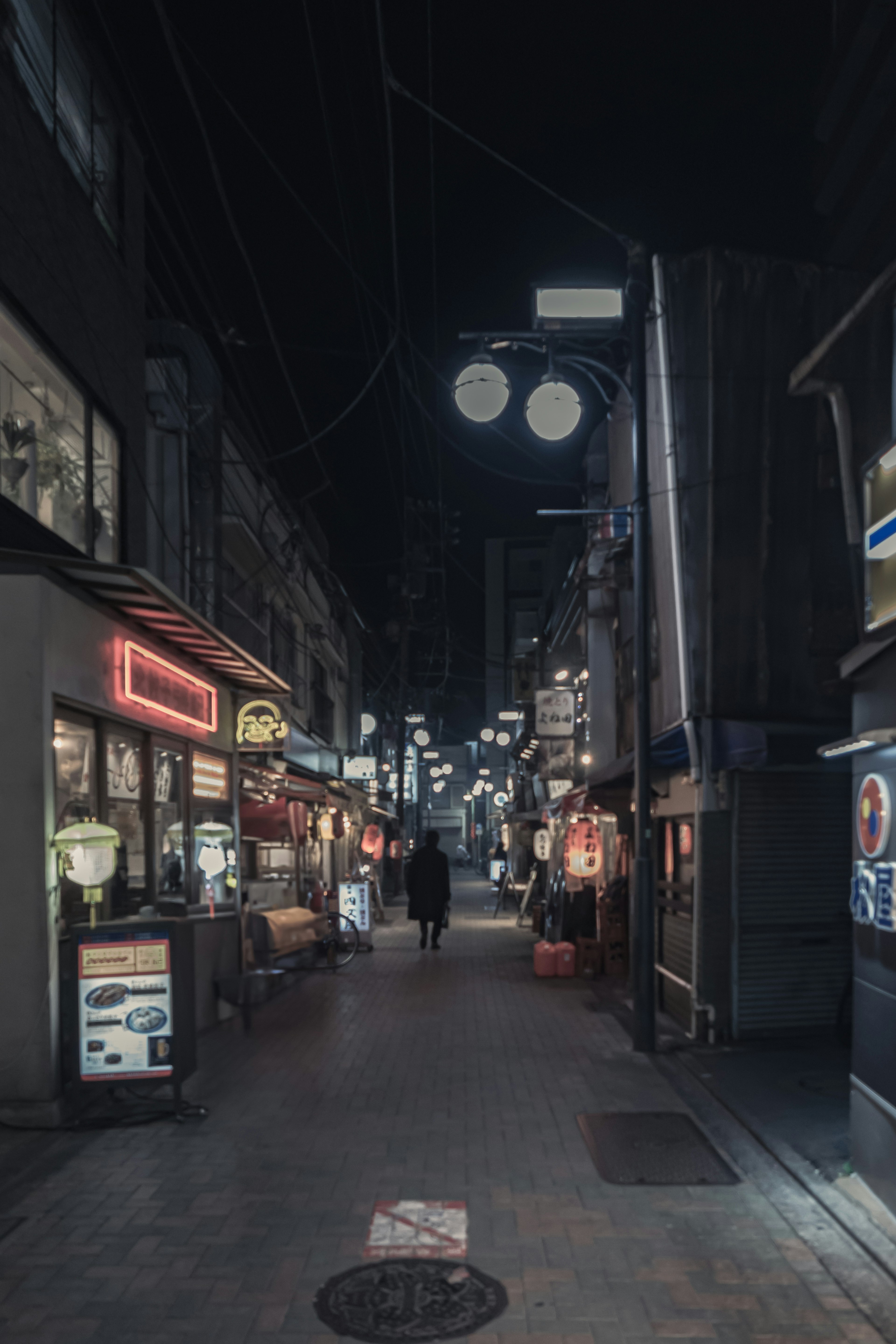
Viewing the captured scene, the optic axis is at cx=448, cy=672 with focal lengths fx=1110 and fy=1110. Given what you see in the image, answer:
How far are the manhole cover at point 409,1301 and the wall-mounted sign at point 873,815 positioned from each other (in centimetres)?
331

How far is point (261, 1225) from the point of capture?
640 cm

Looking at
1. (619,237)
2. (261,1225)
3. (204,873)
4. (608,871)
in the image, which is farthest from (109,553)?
(608,871)

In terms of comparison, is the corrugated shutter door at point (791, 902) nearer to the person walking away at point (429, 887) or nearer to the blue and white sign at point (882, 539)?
the blue and white sign at point (882, 539)

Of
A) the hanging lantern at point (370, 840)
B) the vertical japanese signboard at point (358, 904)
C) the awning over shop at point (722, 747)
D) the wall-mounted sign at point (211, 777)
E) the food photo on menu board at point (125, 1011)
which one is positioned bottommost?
the vertical japanese signboard at point (358, 904)

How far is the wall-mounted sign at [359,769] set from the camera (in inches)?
1396

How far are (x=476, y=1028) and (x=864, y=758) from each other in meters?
7.43

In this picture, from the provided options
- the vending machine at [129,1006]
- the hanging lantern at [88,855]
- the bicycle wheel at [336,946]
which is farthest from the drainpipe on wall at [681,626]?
the bicycle wheel at [336,946]

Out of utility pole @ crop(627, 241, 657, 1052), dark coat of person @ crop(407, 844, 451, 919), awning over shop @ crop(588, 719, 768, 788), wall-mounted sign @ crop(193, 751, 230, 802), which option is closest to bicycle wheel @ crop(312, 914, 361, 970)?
dark coat of person @ crop(407, 844, 451, 919)

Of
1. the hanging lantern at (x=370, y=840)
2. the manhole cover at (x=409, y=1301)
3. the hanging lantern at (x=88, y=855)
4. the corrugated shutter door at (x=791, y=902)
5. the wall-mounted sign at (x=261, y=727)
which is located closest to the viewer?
the manhole cover at (x=409, y=1301)

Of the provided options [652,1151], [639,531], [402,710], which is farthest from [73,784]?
[402,710]

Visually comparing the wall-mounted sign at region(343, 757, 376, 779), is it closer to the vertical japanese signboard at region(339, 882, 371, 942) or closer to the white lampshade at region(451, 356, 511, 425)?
the vertical japanese signboard at region(339, 882, 371, 942)

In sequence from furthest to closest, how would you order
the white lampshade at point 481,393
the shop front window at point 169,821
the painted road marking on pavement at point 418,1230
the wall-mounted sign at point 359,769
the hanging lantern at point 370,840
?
1. the wall-mounted sign at point 359,769
2. the hanging lantern at point 370,840
3. the shop front window at point 169,821
4. the white lampshade at point 481,393
5. the painted road marking on pavement at point 418,1230

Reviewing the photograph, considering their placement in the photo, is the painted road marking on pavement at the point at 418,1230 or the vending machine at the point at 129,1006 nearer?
the painted road marking on pavement at the point at 418,1230

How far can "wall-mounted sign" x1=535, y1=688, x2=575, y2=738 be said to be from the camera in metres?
27.2
